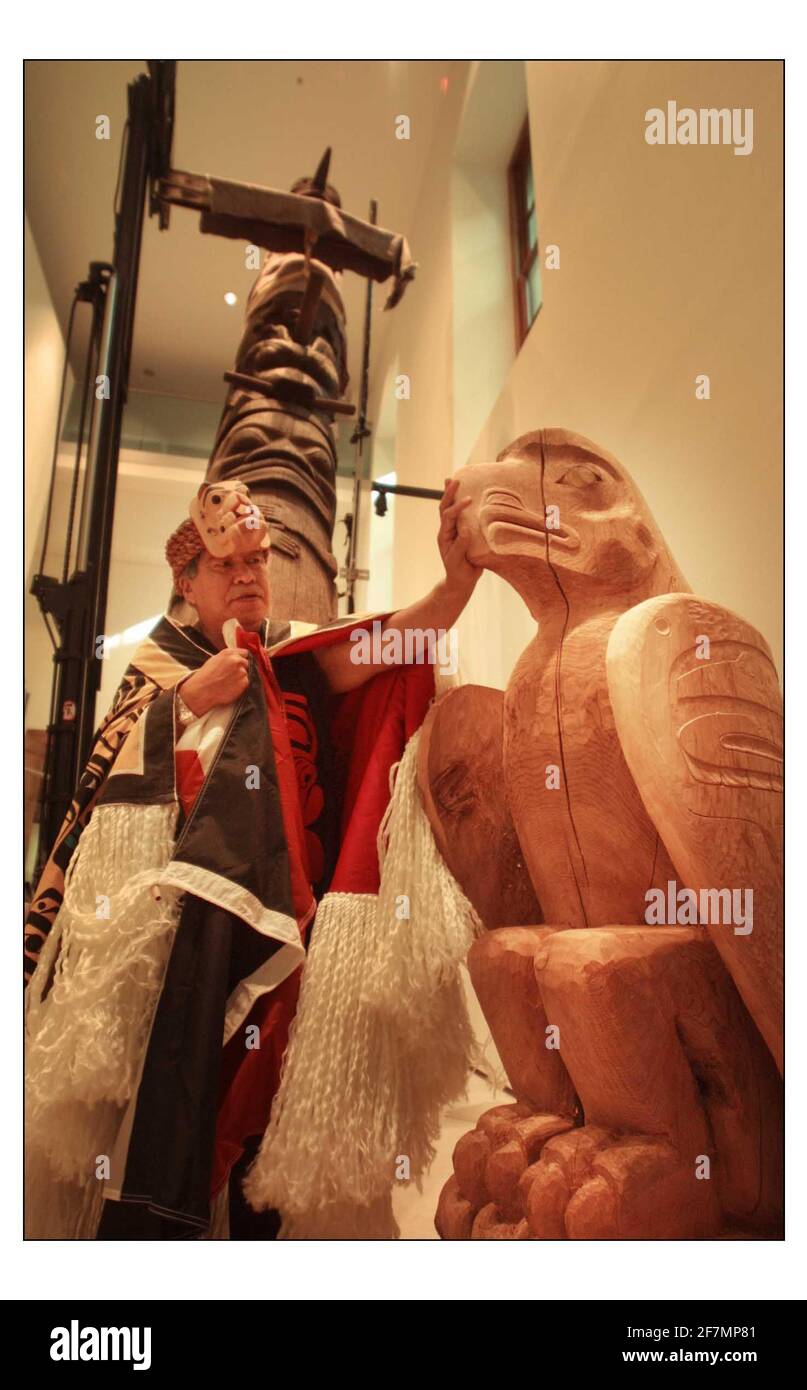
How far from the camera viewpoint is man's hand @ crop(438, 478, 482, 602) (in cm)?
98

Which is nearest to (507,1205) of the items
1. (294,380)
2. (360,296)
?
(294,380)

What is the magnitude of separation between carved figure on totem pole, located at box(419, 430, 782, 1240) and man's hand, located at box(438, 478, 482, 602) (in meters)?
0.02

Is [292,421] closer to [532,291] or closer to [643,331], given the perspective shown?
[532,291]

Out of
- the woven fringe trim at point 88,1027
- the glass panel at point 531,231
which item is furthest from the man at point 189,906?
the glass panel at point 531,231

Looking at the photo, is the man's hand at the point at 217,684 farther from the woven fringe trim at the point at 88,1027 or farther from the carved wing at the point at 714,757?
the carved wing at the point at 714,757

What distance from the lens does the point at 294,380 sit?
1594mm

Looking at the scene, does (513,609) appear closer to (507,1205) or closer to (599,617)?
(599,617)

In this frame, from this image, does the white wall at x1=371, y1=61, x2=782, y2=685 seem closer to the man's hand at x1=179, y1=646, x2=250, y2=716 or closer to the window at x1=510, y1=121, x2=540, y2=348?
the window at x1=510, y1=121, x2=540, y2=348

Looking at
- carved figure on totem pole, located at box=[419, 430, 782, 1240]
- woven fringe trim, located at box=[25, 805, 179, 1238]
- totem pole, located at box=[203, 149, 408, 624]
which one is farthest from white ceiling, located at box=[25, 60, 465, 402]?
woven fringe trim, located at box=[25, 805, 179, 1238]

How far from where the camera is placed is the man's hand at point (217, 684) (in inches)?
39.6

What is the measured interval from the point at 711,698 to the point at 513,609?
520 mm

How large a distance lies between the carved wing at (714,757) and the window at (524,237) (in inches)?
35.2

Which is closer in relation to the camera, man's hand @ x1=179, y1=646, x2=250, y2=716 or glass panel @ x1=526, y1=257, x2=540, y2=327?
man's hand @ x1=179, y1=646, x2=250, y2=716

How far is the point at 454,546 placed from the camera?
39.2 inches
